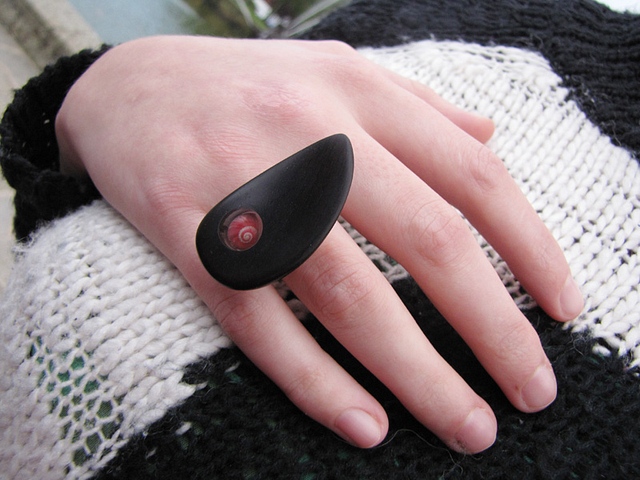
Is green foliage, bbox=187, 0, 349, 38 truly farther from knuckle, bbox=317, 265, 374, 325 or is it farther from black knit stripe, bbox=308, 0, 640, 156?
knuckle, bbox=317, 265, 374, 325

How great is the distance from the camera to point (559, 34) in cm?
73

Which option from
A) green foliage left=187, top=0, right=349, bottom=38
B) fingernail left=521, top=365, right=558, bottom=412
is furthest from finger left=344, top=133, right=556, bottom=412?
green foliage left=187, top=0, right=349, bottom=38

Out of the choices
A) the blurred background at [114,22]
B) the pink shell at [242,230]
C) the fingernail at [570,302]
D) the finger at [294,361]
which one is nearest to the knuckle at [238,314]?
the finger at [294,361]

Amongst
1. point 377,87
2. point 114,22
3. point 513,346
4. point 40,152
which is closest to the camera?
point 513,346

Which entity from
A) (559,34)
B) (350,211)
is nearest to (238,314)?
(350,211)

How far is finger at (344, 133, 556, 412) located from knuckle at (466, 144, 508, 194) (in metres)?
0.06

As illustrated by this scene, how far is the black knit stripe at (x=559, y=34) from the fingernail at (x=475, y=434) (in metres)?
0.40

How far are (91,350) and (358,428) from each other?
257 mm

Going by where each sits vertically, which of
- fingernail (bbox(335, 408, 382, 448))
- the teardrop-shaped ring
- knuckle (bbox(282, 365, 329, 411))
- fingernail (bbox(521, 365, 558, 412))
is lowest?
fingernail (bbox(521, 365, 558, 412))

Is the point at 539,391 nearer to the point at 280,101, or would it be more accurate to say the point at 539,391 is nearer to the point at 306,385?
the point at 306,385

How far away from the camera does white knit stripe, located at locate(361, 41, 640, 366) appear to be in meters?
0.55

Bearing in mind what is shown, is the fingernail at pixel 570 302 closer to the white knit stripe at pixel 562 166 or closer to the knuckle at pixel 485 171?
the white knit stripe at pixel 562 166

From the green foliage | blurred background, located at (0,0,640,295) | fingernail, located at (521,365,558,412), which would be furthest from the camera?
the green foliage

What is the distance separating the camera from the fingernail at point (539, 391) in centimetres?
48
